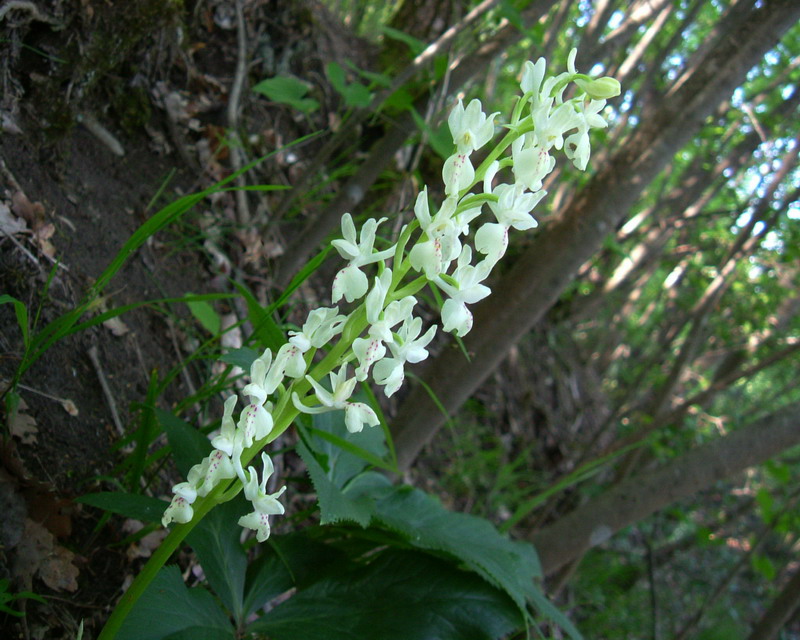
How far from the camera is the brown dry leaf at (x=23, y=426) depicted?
4.15 feet

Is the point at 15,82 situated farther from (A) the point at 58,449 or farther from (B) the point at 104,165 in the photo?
(A) the point at 58,449

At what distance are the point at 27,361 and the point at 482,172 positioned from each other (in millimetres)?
867

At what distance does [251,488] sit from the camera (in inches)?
31.6

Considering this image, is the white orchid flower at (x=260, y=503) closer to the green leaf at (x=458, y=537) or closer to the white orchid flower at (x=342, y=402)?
the white orchid flower at (x=342, y=402)

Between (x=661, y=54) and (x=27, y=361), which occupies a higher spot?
(x=661, y=54)

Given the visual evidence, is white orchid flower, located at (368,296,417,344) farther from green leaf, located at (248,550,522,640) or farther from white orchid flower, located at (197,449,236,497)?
green leaf, located at (248,550,522,640)

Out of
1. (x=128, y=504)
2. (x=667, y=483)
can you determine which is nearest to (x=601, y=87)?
(x=128, y=504)

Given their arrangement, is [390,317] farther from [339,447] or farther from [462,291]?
[339,447]

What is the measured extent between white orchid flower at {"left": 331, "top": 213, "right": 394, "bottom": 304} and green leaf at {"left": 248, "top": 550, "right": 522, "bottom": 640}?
657mm

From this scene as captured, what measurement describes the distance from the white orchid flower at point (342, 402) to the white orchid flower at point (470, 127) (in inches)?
12.7

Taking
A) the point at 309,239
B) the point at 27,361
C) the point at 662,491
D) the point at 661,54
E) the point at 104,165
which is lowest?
the point at 27,361

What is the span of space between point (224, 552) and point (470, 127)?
0.85 meters

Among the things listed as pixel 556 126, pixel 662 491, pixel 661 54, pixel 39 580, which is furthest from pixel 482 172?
pixel 661 54

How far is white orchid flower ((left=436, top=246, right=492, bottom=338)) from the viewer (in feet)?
2.73
